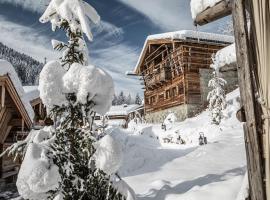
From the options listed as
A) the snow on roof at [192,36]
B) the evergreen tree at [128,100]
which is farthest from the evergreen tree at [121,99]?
the snow on roof at [192,36]

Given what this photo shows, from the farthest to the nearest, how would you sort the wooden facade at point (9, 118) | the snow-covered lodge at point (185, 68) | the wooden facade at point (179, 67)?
the wooden facade at point (179, 67) → the snow-covered lodge at point (185, 68) → the wooden facade at point (9, 118)

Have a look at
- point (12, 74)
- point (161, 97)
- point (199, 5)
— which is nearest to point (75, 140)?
point (199, 5)

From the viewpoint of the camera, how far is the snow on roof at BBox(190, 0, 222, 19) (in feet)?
11.9

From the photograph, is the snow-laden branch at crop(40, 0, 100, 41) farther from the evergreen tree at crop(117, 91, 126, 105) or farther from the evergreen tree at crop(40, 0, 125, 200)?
the evergreen tree at crop(117, 91, 126, 105)

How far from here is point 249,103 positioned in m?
3.14

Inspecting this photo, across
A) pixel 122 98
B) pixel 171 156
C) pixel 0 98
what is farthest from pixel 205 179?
pixel 122 98

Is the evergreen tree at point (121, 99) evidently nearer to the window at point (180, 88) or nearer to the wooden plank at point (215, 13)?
the window at point (180, 88)

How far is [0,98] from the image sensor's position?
41.6 feet

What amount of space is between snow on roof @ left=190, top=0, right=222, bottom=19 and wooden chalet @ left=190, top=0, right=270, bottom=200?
0.30 metres

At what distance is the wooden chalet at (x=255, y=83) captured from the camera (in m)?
2.96

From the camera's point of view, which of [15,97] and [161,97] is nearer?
[15,97]

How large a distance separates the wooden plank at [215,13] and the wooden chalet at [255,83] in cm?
14

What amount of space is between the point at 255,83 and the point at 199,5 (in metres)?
1.18

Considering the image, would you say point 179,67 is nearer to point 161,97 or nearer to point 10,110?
point 161,97
